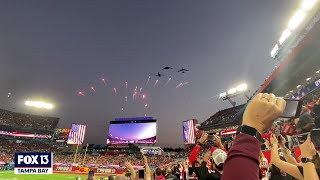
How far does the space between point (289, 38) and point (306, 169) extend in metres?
40.7

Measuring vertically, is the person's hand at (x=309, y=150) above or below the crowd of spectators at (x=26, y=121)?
below

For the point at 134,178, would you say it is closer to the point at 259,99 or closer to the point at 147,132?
the point at 259,99

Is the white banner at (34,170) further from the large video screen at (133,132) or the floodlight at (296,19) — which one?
the large video screen at (133,132)

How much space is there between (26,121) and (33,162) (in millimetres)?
89930

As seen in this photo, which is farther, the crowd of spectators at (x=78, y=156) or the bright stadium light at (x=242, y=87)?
the bright stadium light at (x=242, y=87)

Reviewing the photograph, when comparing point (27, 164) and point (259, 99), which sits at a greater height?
point (259, 99)

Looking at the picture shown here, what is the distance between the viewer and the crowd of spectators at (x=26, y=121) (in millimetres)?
81500

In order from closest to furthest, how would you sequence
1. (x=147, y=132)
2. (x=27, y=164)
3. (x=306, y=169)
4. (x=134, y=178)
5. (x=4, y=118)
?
(x=306, y=169) → (x=134, y=178) → (x=27, y=164) → (x=147, y=132) → (x=4, y=118)

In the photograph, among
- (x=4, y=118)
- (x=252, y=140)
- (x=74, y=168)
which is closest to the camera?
(x=252, y=140)

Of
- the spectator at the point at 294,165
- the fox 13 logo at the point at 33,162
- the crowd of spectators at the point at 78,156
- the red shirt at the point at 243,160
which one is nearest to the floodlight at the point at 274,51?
the crowd of spectators at the point at 78,156

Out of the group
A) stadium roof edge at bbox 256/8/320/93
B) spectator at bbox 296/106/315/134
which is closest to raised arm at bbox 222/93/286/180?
spectator at bbox 296/106/315/134

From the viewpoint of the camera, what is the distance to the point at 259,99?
4.54 ft

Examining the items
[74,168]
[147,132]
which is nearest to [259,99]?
[74,168]

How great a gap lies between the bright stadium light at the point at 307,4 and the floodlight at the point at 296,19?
69 centimetres
